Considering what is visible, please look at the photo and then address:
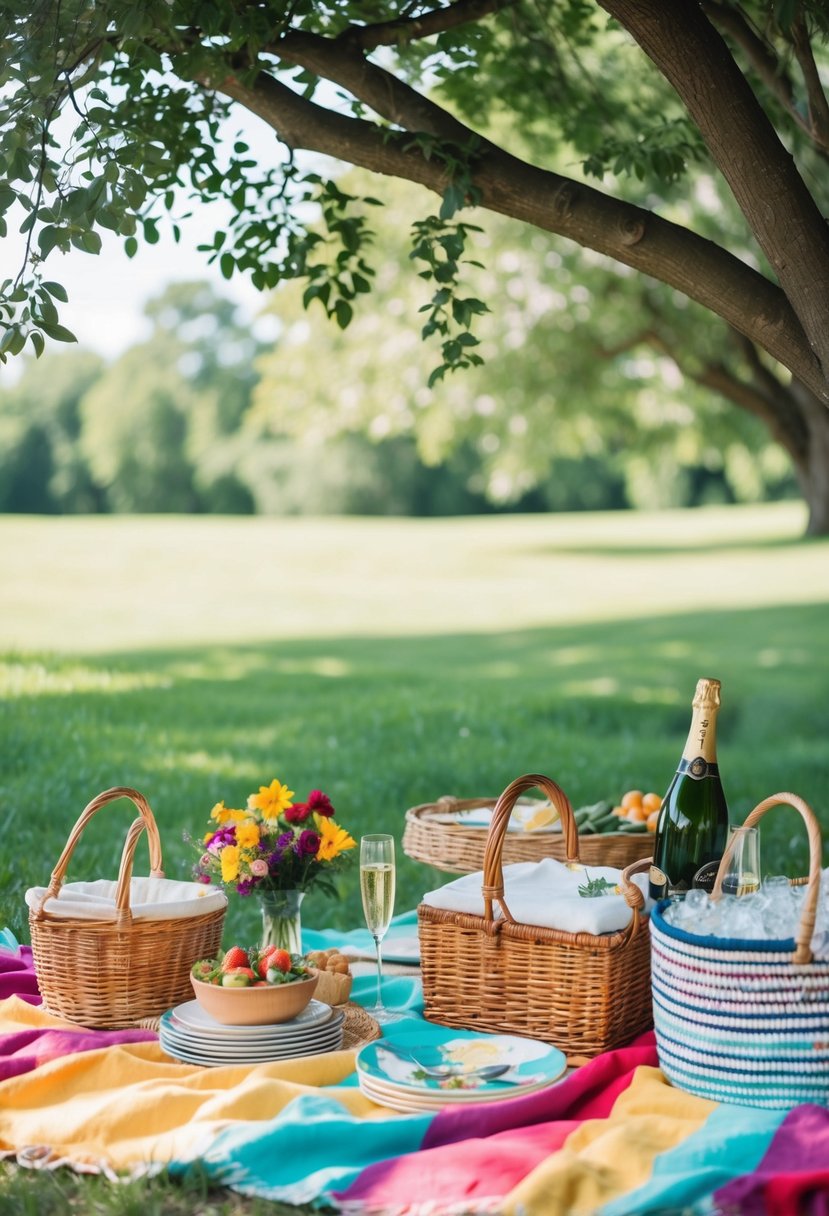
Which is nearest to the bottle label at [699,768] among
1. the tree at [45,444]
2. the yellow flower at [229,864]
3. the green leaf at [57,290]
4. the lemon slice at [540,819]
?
the lemon slice at [540,819]

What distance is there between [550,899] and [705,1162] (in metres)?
0.77

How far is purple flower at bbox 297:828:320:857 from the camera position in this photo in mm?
3316

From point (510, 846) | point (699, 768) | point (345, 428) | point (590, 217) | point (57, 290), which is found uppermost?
point (345, 428)

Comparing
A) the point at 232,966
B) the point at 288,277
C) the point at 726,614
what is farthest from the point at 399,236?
the point at 232,966

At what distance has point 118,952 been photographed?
3316 millimetres

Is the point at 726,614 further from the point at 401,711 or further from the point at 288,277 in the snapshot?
the point at 288,277

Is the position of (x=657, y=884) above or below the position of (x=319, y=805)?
below

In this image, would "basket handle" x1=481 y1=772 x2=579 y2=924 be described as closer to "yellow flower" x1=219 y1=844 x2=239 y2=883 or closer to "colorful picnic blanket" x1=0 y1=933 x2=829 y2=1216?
"colorful picnic blanket" x1=0 y1=933 x2=829 y2=1216

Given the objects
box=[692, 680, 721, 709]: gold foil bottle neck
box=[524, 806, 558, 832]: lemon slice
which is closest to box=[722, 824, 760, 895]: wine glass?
box=[692, 680, 721, 709]: gold foil bottle neck

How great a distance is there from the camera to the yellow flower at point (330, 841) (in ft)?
11.0

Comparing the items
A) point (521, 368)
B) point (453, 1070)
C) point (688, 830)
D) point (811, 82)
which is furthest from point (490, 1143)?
point (521, 368)

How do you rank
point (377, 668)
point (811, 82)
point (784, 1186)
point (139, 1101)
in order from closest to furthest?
point (784, 1186)
point (139, 1101)
point (811, 82)
point (377, 668)

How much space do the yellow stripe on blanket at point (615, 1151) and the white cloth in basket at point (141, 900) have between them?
3.68 feet

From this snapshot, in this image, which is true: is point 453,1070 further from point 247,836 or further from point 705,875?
point 705,875
